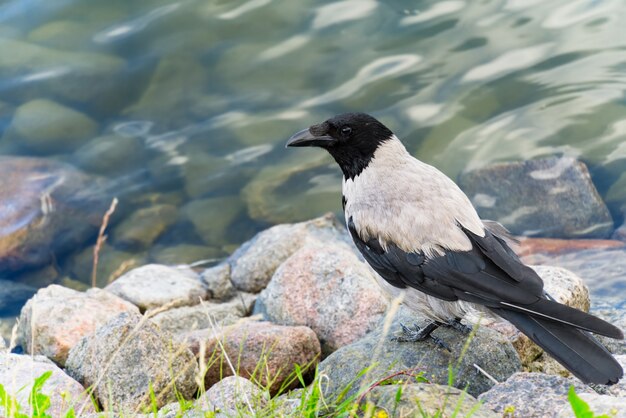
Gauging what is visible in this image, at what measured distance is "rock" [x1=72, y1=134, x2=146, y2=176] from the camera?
1003 cm

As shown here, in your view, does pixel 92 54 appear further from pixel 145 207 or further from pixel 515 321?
pixel 515 321

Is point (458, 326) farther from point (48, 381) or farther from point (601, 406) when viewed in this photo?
point (48, 381)

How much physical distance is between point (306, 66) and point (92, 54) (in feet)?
9.07

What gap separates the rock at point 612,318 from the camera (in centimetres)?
493

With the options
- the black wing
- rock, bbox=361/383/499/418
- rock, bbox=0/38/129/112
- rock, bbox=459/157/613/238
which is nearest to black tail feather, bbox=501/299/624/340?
the black wing

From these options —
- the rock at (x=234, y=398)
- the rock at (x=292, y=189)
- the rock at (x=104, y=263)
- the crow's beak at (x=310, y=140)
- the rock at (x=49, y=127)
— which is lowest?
the rock at (x=104, y=263)

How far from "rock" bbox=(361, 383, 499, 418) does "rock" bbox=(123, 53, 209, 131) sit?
7.28 metres

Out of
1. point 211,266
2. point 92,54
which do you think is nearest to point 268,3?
point 92,54

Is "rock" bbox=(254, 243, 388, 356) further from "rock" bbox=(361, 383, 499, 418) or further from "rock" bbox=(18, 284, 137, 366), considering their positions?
"rock" bbox=(361, 383, 499, 418)

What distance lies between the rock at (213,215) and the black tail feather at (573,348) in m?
5.43

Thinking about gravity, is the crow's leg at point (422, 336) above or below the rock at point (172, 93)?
above

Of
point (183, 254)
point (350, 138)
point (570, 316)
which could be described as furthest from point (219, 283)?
point (570, 316)

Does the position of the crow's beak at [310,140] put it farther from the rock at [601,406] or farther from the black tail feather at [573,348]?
the rock at [601,406]

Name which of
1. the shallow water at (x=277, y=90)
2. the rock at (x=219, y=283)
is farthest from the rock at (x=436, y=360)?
the shallow water at (x=277, y=90)
